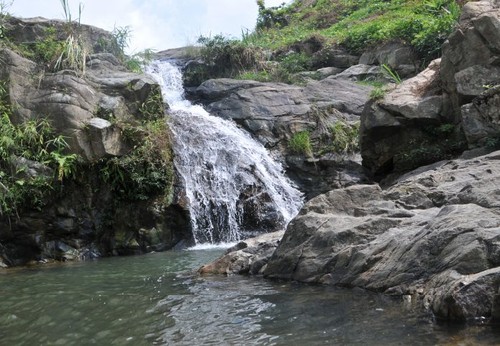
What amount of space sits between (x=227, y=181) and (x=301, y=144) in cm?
255

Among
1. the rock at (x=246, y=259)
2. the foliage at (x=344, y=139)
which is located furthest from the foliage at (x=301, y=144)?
the rock at (x=246, y=259)

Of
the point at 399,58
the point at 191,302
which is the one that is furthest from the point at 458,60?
the point at 191,302

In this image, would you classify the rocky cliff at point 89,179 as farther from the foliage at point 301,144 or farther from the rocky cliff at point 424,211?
the rocky cliff at point 424,211

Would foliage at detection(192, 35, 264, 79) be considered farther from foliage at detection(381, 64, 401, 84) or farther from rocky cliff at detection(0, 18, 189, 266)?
rocky cliff at detection(0, 18, 189, 266)

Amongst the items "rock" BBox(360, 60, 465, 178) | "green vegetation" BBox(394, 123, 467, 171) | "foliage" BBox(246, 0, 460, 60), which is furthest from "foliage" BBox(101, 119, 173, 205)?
"foliage" BBox(246, 0, 460, 60)

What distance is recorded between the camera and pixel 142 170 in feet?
39.0

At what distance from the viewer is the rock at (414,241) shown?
3955mm

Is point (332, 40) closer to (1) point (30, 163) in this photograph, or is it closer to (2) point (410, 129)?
(2) point (410, 129)

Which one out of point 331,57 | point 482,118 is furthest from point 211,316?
point 331,57

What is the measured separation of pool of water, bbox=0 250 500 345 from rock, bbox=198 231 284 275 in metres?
0.30

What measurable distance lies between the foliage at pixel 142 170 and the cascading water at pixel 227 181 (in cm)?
52

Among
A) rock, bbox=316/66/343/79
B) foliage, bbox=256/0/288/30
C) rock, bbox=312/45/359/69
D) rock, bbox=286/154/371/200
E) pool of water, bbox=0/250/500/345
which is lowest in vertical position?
pool of water, bbox=0/250/500/345

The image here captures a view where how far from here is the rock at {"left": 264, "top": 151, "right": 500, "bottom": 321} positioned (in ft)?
13.0

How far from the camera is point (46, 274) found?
850cm
